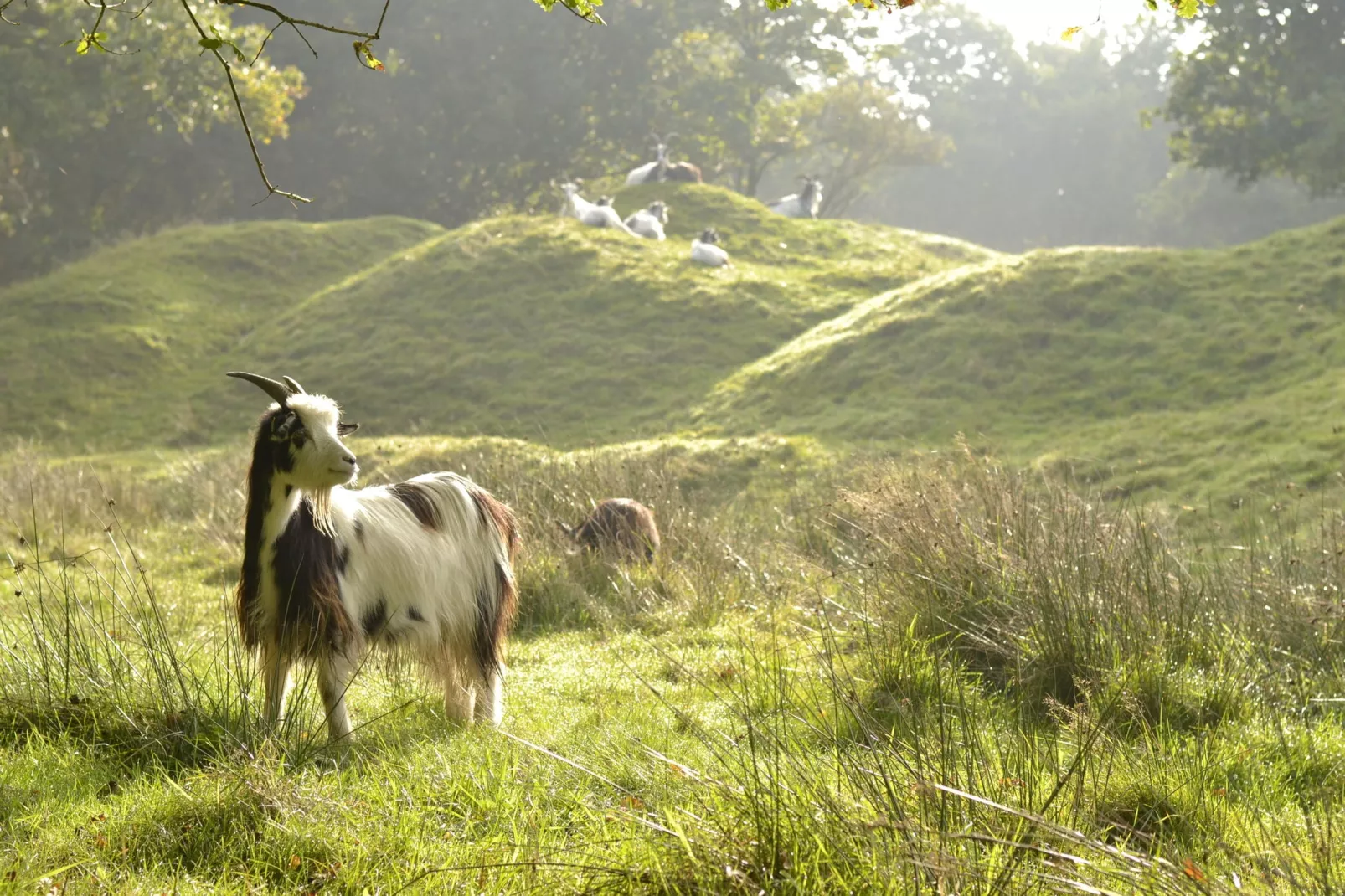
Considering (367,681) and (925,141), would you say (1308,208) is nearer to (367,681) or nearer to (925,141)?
(925,141)

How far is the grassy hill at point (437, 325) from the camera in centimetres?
2222

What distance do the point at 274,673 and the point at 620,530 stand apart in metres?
4.65

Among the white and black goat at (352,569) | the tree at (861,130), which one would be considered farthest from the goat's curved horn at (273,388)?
the tree at (861,130)

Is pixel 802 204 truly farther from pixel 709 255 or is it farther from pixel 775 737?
pixel 775 737

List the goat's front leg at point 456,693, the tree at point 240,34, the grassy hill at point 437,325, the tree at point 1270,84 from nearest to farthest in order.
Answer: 1. the tree at point 240,34
2. the goat's front leg at point 456,693
3. the grassy hill at point 437,325
4. the tree at point 1270,84

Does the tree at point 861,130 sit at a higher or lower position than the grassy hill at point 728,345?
higher

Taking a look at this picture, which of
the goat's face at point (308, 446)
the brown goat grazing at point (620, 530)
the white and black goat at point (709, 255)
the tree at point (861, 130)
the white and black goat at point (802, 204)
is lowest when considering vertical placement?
the brown goat grazing at point (620, 530)

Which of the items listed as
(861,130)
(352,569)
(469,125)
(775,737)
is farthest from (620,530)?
(861,130)

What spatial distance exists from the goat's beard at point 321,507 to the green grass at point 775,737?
741 mm

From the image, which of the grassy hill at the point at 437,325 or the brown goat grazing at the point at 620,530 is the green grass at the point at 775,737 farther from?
the grassy hill at the point at 437,325

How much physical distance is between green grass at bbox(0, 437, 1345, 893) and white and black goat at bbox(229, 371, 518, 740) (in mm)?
220

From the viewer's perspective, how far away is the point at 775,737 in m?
3.58

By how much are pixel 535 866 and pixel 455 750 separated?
1679mm

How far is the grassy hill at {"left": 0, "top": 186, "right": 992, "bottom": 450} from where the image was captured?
2222cm
